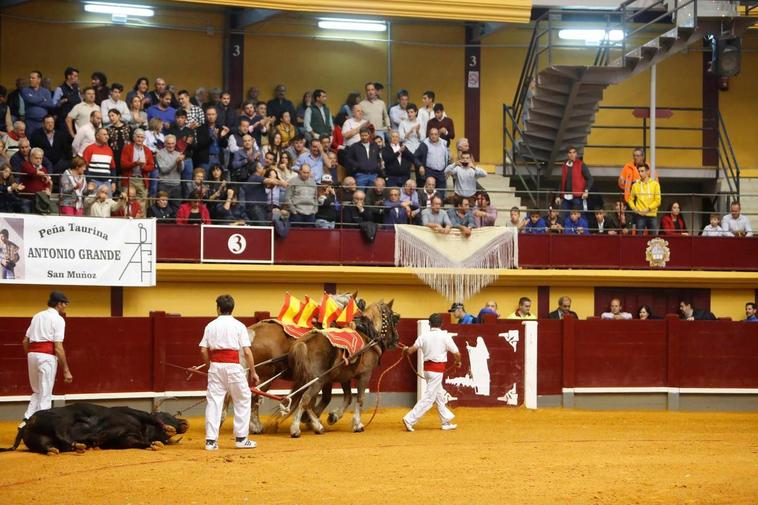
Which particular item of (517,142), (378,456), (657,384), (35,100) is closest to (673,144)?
(517,142)

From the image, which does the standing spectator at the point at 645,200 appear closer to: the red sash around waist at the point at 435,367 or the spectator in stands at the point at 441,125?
the spectator in stands at the point at 441,125

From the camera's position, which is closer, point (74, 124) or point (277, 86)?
point (74, 124)

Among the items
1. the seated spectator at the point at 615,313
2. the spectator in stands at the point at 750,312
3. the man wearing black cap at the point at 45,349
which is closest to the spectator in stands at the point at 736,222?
the spectator in stands at the point at 750,312

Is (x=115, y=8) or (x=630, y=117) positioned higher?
(x=115, y=8)

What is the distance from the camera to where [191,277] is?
2100 centimetres

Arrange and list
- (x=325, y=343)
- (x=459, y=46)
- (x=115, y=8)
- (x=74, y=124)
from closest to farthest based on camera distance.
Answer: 1. (x=325, y=343)
2. (x=74, y=124)
3. (x=115, y=8)
4. (x=459, y=46)

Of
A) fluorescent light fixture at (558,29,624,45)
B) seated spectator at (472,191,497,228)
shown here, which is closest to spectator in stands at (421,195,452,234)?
seated spectator at (472,191,497,228)

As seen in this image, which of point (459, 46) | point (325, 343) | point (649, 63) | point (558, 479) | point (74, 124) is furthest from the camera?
point (459, 46)

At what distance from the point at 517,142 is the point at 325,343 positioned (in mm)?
10872

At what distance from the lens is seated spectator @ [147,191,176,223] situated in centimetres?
2036

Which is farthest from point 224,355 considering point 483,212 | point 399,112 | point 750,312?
point 750,312

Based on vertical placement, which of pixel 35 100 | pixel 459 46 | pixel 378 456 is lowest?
pixel 378 456

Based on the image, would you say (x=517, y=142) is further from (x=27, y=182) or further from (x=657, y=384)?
(x=27, y=182)

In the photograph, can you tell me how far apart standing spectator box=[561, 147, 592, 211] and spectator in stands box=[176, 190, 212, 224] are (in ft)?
21.8
